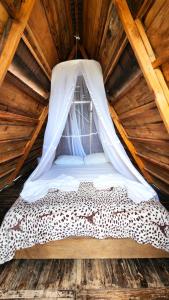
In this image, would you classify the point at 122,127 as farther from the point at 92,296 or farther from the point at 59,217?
the point at 92,296

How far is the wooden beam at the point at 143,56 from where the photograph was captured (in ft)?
4.60

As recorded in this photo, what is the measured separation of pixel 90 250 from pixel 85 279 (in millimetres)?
252

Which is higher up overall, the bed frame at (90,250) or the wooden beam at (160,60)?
the wooden beam at (160,60)

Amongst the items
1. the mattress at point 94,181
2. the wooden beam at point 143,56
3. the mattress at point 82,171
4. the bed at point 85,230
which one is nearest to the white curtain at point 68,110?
the mattress at point 94,181

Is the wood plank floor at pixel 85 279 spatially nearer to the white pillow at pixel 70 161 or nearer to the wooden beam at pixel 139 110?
the wooden beam at pixel 139 110

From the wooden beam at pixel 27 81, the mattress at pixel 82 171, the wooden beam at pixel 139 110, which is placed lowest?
the mattress at pixel 82 171

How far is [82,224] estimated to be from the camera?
1.84 m

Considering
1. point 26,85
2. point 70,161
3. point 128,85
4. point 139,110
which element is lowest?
point 70,161

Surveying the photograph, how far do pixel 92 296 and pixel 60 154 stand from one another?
244 centimetres

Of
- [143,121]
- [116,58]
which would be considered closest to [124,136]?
[143,121]

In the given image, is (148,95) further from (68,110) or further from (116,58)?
(68,110)

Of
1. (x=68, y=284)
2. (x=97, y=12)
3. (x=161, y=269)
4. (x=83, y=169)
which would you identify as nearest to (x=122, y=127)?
(x=83, y=169)

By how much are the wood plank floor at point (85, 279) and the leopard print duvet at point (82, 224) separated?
0.24m

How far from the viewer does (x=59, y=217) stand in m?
1.85
